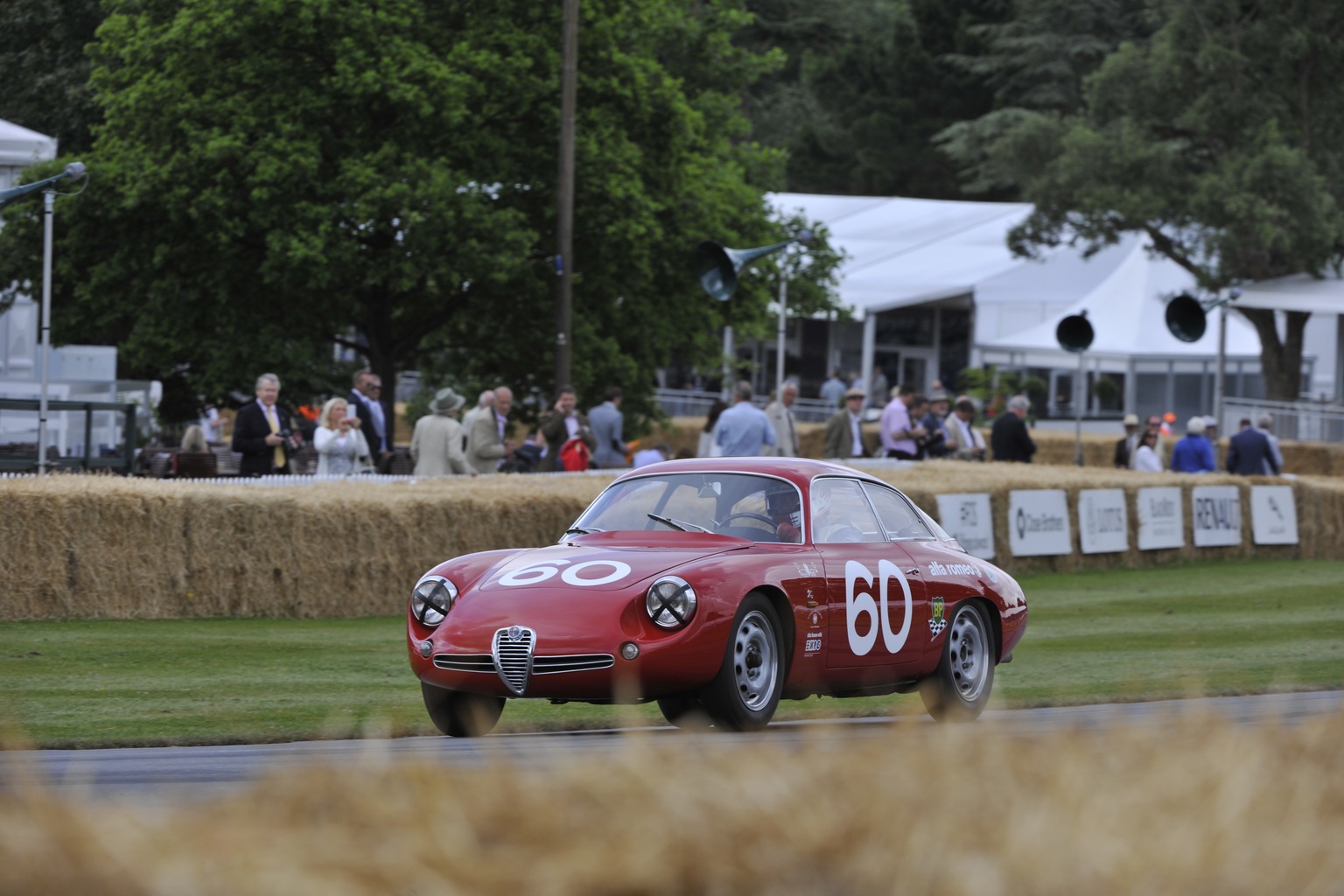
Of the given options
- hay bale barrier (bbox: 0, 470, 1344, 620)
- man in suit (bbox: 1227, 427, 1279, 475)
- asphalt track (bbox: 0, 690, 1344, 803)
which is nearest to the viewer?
asphalt track (bbox: 0, 690, 1344, 803)

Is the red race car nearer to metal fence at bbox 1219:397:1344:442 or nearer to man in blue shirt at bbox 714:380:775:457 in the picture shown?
man in blue shirt at bbox 714:380:775:457

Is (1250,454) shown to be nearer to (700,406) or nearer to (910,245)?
(700,406)

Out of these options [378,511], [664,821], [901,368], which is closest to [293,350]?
[378,511]

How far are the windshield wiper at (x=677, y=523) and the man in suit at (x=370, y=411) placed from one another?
8.72 m

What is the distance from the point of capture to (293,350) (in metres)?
27.4

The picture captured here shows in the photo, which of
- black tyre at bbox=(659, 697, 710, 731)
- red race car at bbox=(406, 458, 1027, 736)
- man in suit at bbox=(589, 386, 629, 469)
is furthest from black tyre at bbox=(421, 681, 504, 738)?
man in suit at bbox=(589, 386, 629, 469)

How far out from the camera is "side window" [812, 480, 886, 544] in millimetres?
9594

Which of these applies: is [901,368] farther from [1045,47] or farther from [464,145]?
[464,145]

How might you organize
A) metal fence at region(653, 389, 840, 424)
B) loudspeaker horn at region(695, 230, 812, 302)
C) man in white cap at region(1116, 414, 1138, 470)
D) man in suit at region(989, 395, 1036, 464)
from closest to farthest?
loudspeaker horn at region(695, 230, 812, 302), man in suit at region(989, 395, 1036, 464), man in white cap at region(1116, 414, 1138, 470), metal fence at region(653, 389, 840, 424)

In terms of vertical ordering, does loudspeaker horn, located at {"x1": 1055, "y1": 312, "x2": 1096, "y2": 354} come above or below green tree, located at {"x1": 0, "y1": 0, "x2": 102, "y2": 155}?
below

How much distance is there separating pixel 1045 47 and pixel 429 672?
218 ft

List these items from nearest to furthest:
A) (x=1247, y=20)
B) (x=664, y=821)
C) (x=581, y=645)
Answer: (x=664, y=821) → (x=581, y=645) → (x=1247, y=20)

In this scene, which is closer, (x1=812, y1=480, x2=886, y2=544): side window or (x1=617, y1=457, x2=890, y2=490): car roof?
(x1=812, y1=480, x2=886, y2=544): side window

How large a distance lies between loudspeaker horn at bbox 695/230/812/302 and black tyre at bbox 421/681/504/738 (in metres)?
14.6
